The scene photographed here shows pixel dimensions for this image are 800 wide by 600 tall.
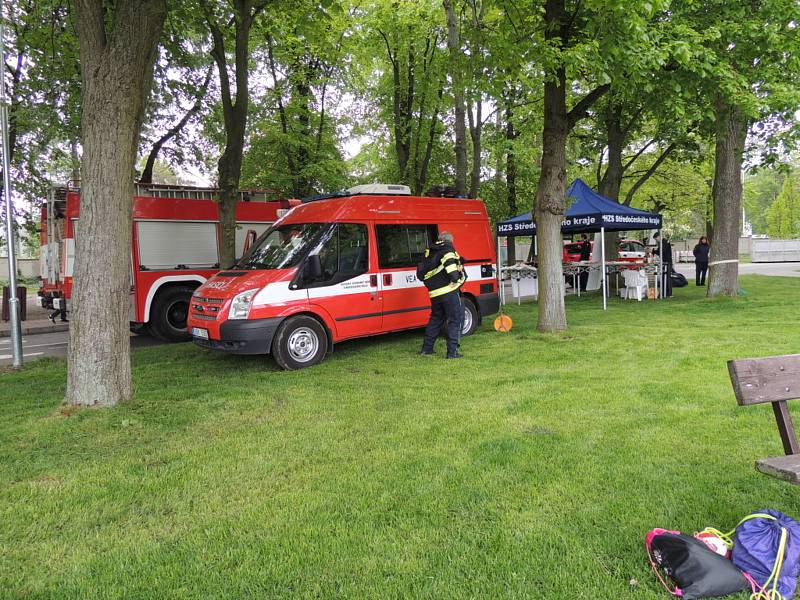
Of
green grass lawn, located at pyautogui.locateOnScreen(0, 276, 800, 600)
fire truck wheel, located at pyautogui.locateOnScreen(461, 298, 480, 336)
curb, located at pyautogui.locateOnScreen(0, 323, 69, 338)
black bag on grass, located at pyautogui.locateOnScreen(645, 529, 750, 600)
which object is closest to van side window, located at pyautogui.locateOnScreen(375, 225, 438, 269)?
fire truck wheel, located at pyautogui.locateOnScreen(461, 298, 480, 336)

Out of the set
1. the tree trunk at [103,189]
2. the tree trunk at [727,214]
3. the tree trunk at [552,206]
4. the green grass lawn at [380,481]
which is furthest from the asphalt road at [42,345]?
the tree trunk at [727,214]

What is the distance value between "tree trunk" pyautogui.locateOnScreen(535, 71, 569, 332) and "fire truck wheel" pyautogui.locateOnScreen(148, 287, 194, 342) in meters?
7.22

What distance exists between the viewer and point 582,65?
7.97 metres

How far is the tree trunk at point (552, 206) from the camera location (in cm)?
970

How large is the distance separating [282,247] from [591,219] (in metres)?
8.78

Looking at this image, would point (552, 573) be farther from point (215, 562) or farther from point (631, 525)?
point (215, 562)

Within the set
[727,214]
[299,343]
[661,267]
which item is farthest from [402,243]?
[661,267]

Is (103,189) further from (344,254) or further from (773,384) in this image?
(773,384)

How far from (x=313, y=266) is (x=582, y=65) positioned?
15.9 feet

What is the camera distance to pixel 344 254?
326 inches

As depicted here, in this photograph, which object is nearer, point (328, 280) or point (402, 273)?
point (328, 280)

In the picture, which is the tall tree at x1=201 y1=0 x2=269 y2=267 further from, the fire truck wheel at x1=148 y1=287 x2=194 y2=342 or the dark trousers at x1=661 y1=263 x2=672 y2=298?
the dark trousers at x1=661 y1=263 x2=672 y2=298

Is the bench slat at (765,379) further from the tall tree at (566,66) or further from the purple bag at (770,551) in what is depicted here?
the tall tree at (566,66)

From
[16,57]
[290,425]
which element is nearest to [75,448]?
[290,425]
